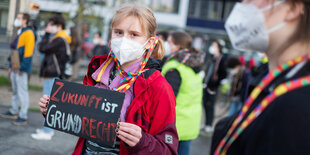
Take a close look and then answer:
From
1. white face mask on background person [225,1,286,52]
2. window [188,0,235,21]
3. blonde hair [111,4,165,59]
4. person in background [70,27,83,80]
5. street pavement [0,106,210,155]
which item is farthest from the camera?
window [188,0,235,21]

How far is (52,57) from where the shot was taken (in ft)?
19.2

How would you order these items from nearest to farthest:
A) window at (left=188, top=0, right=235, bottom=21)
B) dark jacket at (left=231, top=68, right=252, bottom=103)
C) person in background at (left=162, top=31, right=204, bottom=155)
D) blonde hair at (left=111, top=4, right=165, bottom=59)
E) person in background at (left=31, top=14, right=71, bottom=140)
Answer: blonde hair at (left=111, top=4, right=165, bottom=59)
person in background at (left=162, top=31, right=204, bottom=155)
person in background at (left=31, top=14, right=71, bottom=140)
dark jacket at (left=231, top=68, right=252, bottom=103)
window at (left=188, top=0, right=235, bottom=21)

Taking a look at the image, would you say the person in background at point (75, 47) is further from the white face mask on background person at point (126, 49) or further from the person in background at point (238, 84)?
the white face mask on background person at point (126, 49)

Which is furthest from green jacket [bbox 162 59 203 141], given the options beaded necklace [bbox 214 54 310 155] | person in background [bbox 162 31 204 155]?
beaded necklace [bbox 214 54 310 155]

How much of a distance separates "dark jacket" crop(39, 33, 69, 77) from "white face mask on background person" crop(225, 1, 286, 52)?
4.82 meters

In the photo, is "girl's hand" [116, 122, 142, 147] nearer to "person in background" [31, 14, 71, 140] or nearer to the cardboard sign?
the cardboard sign

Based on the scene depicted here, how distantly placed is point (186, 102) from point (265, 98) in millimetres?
2887

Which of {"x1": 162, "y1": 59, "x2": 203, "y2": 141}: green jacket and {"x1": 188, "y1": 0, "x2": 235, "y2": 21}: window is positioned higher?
{"x1": 188, "y1": 0, "x2": 235, "y2": 21}: window

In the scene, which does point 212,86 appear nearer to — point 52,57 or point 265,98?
point 52,57

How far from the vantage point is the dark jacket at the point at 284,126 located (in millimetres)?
915

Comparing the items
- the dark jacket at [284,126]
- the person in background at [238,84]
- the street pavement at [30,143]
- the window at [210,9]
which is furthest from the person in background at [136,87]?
the window at [210,9]

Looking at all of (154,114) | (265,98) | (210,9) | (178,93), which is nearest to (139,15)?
(154,114)

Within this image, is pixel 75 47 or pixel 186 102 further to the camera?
pixel 75 47

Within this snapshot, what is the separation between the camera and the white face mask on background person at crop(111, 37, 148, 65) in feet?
6.96
